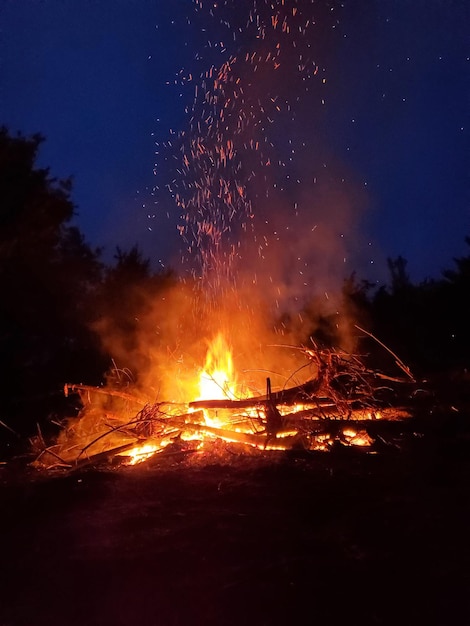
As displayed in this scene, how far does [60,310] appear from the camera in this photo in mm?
16312

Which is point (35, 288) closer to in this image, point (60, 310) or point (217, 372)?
point (60, 310)

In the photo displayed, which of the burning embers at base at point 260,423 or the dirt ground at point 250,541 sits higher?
the burning embers at base at point 260,423

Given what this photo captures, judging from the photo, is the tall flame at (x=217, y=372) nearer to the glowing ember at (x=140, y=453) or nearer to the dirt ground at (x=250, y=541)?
the glowing ember at (x=140, y=453)

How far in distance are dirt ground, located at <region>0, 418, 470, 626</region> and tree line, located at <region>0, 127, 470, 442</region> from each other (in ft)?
24.6

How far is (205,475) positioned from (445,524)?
2214mm

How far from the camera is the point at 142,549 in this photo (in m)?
3.51

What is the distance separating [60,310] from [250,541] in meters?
14.1

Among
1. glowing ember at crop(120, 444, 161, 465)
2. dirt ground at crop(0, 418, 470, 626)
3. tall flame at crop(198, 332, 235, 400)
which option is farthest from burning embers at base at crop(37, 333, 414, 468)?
tall flame at crop(198, 332, 235, 400)

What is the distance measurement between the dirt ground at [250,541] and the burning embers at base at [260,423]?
37 cm

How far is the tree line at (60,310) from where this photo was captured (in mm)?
14039

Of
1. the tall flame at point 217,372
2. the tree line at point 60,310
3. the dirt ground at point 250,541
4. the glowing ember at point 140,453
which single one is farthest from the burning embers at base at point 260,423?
the tree line at point 60,310

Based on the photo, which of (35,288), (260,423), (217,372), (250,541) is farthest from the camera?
(35,288)

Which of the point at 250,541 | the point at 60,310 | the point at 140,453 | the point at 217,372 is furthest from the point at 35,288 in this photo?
the point at 250,541

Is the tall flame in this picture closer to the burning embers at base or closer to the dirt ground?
the burning embers at base
